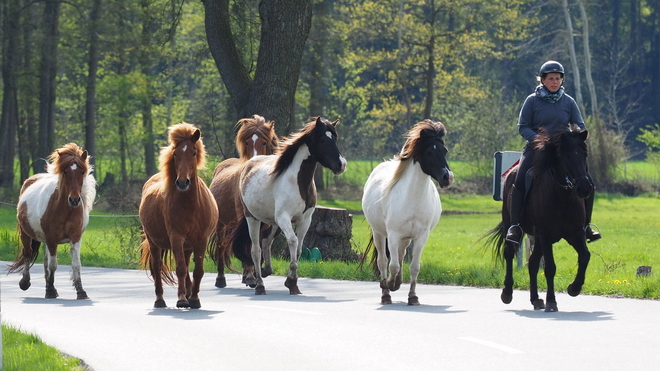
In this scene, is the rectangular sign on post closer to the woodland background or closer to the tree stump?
the tree stump

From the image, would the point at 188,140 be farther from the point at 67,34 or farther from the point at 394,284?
the point at 67,34

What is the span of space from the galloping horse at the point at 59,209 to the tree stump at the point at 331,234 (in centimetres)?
610

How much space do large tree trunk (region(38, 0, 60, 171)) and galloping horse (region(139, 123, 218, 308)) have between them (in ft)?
101

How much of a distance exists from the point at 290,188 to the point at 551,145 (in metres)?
4.31

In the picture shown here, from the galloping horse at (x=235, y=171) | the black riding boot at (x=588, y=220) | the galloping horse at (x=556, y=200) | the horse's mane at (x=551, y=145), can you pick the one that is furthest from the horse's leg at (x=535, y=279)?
the galloping horse at (x=235, y=171)

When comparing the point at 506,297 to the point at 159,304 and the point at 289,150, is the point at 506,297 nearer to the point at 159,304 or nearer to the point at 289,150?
the point at 159,304

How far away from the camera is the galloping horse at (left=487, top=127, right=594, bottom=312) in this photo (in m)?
11.3

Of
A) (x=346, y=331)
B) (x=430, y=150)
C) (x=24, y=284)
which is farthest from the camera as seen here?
(x=24, y=284)

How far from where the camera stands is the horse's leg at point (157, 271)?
1289cm

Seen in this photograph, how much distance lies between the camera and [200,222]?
12.6 meters

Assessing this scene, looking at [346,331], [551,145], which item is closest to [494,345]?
[346,331]

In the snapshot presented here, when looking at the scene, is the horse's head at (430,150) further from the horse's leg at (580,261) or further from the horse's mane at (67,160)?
the horse's mane at (67,160)

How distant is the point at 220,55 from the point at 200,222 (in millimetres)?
10471

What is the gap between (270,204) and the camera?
15.1 m
